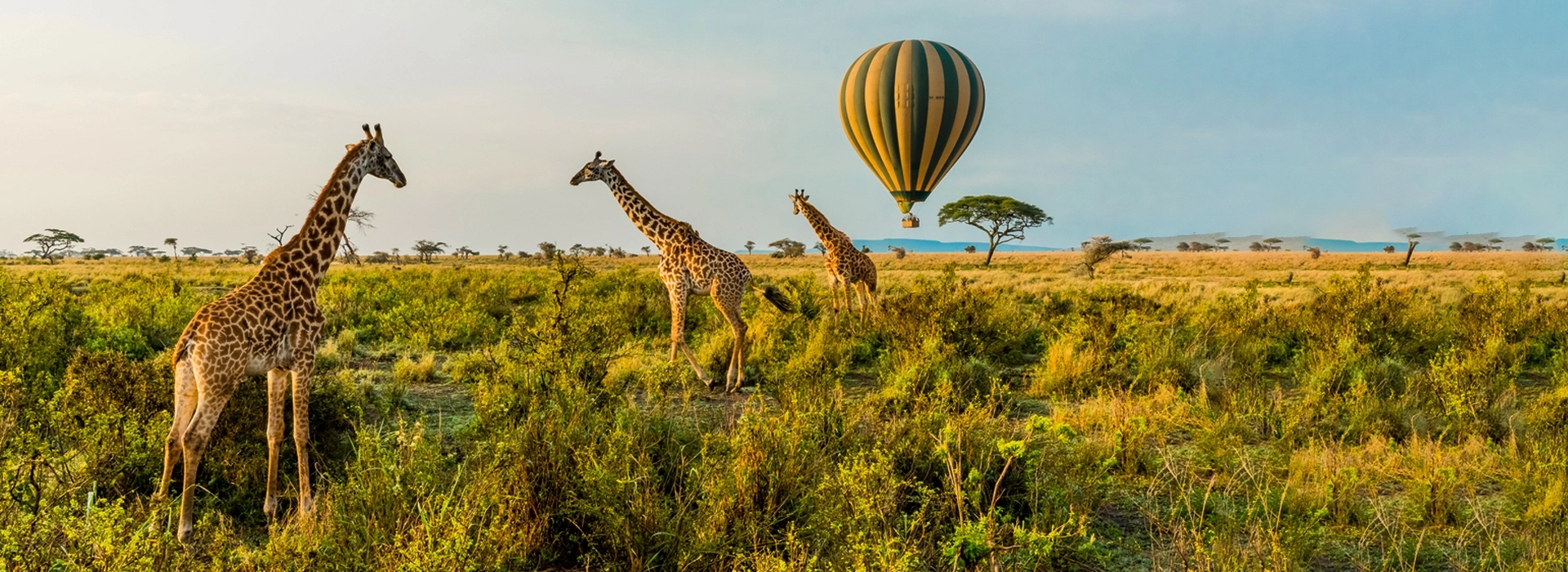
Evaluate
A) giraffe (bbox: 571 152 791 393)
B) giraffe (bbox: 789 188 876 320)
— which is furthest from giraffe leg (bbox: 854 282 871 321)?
giraffe (bbox: 571 152 791 393)

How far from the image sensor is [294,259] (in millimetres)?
5035

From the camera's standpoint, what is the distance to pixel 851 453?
4285mm

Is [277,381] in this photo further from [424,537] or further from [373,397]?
[373,397]

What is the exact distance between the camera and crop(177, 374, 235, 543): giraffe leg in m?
4.17

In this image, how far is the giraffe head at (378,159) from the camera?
5535 mm

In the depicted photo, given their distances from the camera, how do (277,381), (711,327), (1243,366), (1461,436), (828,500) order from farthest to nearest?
(711,327) < (1243,366) < (1461,436) < (277,381) < (828,500)

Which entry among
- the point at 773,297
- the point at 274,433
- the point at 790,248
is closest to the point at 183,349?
the point at 274,433

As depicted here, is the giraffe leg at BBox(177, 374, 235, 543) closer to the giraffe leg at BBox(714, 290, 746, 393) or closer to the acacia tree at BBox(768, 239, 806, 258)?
the giraffe leg at BBox(714, 290, 746, 393)

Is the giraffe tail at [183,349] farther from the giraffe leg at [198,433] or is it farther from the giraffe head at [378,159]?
the giraffe head at [378,159]

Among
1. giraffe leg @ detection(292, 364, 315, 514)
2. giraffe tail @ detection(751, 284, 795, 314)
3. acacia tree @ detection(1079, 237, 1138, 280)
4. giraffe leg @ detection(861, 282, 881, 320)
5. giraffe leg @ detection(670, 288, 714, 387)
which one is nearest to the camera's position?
giraffe leg @ detection(292, 364, 315, 514)

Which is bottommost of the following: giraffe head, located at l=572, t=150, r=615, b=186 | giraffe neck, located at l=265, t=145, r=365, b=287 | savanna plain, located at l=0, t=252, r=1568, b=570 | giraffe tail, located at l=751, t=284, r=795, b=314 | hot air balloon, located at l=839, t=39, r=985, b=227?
savanna plain, located at l=0, t=252, r=1568, b=570

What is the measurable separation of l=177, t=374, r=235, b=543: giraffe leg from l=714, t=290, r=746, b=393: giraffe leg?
4.46 meters

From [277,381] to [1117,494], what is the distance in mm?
4929

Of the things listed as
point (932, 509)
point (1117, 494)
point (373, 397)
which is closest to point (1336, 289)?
point (1117, 494)
